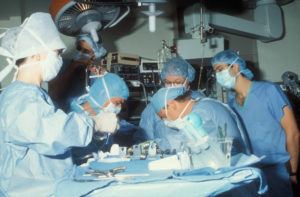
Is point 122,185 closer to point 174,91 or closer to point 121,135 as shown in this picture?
point 174,91

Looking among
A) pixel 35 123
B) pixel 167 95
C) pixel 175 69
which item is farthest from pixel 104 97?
pixel 35 123

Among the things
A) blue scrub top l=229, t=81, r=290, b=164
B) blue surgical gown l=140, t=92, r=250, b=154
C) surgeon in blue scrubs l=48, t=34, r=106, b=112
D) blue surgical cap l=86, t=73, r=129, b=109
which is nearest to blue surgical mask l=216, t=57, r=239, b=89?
blue scrub top l=229, t=81, r=290, b=164

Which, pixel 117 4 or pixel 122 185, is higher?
pixel 117 4

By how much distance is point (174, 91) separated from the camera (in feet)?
6.68

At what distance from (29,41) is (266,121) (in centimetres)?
158

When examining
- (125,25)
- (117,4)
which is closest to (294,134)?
(117,4)

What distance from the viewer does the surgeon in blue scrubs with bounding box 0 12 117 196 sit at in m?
1.28

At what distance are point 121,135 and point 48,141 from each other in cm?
170

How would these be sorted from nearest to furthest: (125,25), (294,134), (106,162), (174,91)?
(106,162), (174,91), (294,134), (125,25)

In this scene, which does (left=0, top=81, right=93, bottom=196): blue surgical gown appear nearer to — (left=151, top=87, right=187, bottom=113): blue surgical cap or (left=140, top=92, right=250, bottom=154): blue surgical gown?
(left=140, top=92, right=250, bottom=154): blue surgical gown

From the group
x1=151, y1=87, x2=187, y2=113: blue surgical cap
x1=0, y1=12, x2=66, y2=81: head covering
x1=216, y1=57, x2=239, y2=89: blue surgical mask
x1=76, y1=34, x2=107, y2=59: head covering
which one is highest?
x1=76, y1=34, x2=107, y2=59: head covering

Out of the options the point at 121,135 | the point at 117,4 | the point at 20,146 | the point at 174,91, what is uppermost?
the point at 117,4

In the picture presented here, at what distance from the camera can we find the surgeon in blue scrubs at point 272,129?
2.23 m

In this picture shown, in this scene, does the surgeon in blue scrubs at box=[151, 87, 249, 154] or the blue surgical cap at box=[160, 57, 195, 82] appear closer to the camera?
the surgeon in blue scrubs at box=[151, 87, 249, 154]
